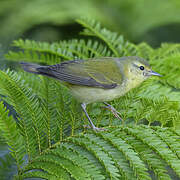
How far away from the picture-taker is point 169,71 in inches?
105

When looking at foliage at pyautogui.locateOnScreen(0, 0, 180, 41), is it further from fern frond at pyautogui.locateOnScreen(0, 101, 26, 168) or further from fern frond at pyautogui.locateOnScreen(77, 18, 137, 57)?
fern frond at pyautogui.locateOnScreen(0, 101, 26, 168)

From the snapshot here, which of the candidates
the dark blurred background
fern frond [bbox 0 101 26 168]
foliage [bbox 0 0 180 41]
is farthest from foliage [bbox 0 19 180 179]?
foliage [bbox 0 0 180 41]

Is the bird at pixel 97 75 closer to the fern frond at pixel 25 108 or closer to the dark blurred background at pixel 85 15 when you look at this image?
the fern frond at pixel 25 108

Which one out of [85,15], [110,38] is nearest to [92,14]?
[85,15]

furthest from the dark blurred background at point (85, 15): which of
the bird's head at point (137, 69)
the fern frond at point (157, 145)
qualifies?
the fern frond at point (157, 145)

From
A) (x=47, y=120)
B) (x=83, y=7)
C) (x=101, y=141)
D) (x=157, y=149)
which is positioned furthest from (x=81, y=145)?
(x=83, y=7)

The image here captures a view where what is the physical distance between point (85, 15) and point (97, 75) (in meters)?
1.83

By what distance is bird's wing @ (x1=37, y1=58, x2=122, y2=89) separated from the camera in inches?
88.9

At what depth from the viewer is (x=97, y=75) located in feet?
7.68

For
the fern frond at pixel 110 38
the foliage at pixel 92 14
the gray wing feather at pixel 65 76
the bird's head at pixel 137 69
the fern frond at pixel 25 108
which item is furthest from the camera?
the foliage at pixel 92 14

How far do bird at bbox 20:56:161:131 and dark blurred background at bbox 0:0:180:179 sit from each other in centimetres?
113

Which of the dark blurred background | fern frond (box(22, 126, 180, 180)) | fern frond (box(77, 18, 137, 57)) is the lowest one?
fern frond (box(22, 126, 180, 180))

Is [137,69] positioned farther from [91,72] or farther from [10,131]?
[10,131]

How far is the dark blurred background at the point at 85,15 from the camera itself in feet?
12.7
